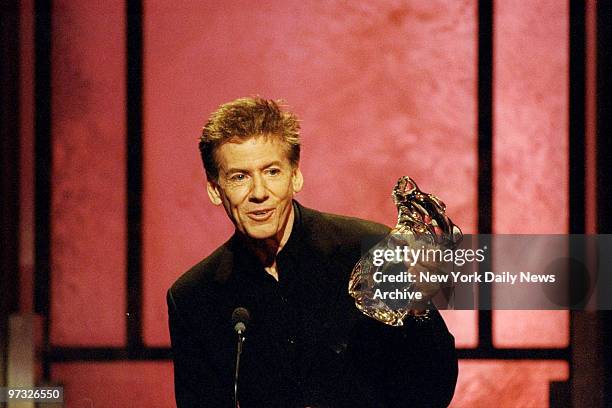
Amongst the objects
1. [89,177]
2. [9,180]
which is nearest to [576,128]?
[89,177]

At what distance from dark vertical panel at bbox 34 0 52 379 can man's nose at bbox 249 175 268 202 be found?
85 cm

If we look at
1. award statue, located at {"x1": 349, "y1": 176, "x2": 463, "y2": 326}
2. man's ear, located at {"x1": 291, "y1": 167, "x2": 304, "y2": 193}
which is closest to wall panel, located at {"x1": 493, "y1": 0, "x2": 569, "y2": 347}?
award statue, located at {"x1": 349, "y1": 176, "x2": 463, "y2": 326}

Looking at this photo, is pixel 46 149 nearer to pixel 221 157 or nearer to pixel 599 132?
pixel 221 157

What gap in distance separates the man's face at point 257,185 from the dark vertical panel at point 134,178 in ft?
1.23

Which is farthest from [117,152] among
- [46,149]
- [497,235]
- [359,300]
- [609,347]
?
[609,347]

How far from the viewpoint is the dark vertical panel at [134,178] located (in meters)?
2.56

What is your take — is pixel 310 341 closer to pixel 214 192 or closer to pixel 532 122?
pixel 214 192

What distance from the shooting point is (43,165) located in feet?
8.50

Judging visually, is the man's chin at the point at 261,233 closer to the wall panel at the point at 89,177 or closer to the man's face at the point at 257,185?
the man's face at the point at 257,185

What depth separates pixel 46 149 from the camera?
260 centimetres

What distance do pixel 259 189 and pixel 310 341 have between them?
22.3 inches

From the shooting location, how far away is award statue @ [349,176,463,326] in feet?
7.49

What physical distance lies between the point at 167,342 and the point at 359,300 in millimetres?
759

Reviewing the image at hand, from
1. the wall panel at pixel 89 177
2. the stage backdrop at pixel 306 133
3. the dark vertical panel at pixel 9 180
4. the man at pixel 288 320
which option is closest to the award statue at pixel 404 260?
the man at pixel 288 320
